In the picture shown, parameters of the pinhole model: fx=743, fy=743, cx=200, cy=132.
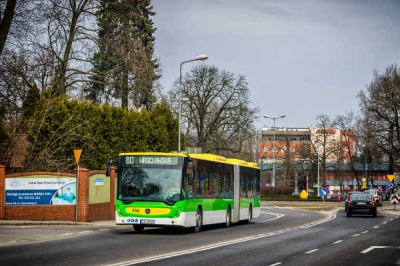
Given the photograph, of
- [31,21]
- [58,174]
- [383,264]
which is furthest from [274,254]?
[58,174]

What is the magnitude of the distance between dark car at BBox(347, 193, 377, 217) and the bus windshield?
809 inches

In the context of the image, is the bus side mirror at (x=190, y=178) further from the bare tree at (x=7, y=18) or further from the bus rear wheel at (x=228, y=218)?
the bare tree at (x=7, y=18)

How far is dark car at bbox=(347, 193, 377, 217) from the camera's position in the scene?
4291 centimetres

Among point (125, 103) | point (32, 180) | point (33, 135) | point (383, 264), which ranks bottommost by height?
point (383, 264)

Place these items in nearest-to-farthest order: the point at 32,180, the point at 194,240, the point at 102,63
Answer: the point at 194,240 < the point at 32,180 < the point at 102,63

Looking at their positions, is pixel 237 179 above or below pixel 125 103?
below

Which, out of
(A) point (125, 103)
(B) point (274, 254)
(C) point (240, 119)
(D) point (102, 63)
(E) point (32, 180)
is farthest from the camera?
(C) point (240, 119)

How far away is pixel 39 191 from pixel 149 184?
7.78 meters

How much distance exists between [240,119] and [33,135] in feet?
137

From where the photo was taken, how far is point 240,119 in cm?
7562

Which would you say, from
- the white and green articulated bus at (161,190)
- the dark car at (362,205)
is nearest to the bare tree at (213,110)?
the dark car at (362,205)

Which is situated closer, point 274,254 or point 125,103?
point 274,254

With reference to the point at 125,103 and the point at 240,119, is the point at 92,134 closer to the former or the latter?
the point at 125,103

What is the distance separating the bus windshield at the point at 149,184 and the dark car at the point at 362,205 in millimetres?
20559
